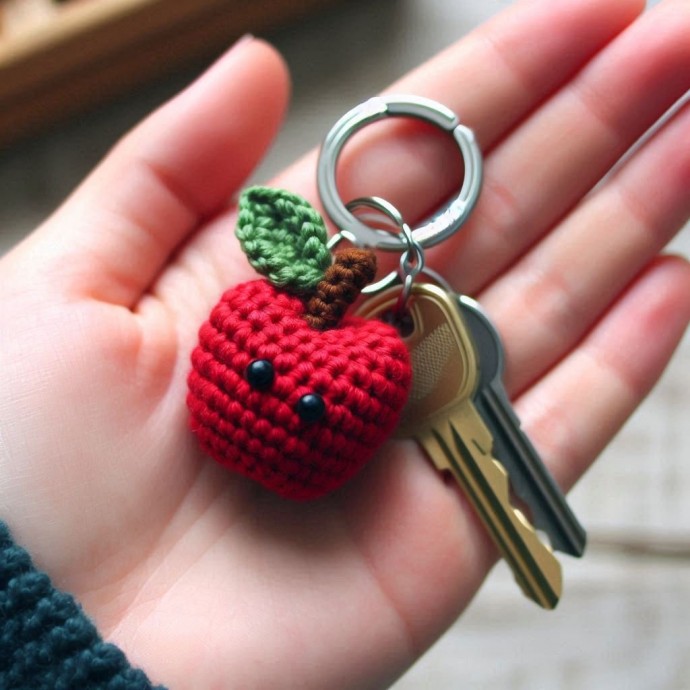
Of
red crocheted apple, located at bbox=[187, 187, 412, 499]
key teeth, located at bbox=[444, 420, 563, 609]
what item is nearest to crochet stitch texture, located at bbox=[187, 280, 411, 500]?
red crocheted apple, located at bbox=[187, 187, 412, 499]

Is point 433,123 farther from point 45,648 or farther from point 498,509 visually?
point 45,648

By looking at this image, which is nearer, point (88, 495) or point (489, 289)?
point (88, 495)

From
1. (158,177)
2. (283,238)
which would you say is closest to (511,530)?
(283,238)

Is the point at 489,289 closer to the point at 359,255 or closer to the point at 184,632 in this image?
the point at 359,255

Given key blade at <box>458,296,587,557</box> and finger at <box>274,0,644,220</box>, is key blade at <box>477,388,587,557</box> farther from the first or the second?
finger at <box>274,0,644,220</box>

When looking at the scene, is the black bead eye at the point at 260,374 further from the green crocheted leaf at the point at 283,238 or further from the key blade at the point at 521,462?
the key blade at the point at 521,462

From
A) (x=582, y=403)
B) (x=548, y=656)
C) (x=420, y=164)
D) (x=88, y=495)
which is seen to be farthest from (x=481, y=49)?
(x=548, y=656)
